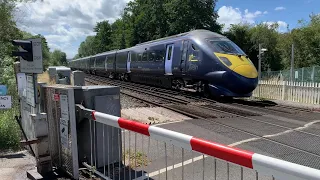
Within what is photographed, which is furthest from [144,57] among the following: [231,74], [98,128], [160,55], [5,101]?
[98,128]

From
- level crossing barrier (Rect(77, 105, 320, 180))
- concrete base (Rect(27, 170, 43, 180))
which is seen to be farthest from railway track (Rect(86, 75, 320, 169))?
concrete base (Rect(27, 170, 43, 180))

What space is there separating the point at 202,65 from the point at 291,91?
5721 mm

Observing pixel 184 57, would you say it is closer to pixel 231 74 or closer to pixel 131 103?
pixel 231 74

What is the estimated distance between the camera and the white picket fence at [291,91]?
16.0m

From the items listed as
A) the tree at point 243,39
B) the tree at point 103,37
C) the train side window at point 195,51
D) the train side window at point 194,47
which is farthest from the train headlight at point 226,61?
the tree at point 103,37

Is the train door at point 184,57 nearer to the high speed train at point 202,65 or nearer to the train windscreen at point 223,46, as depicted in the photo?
the high speed train at point 202,65

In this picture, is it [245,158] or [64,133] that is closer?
[245,158]

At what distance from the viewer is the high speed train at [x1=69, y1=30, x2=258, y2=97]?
14.3m

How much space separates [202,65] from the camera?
14.9 m

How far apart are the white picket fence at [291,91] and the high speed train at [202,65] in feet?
11.0

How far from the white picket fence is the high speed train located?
132 inches

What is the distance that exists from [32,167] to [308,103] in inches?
560

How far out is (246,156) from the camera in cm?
250

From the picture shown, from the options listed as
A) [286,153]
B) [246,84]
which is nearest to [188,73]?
[246,84]
